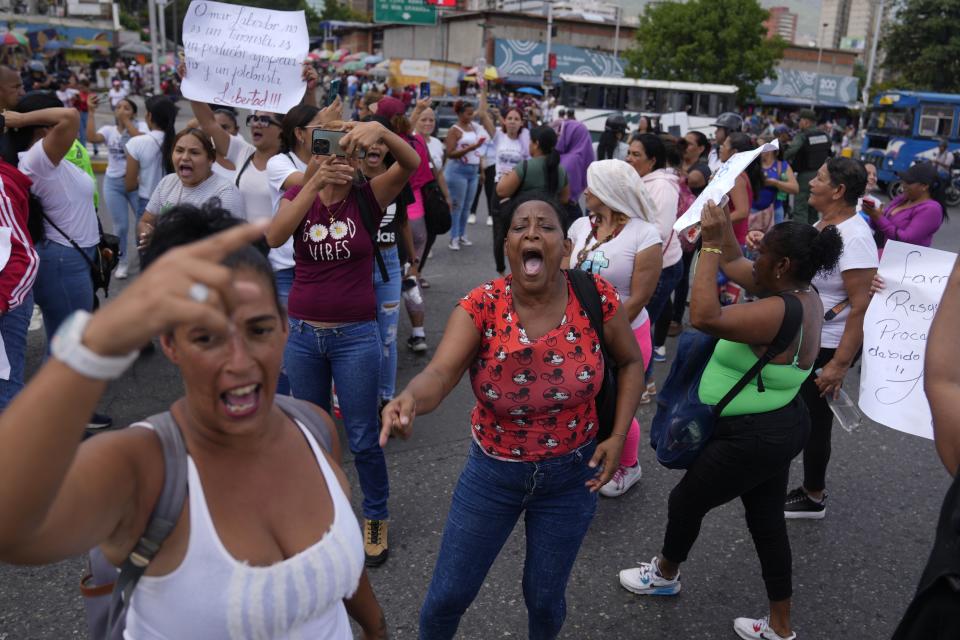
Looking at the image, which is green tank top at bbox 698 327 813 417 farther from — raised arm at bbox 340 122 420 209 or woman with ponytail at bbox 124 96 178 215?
woman with ponytail at bbox 124 96 178 215

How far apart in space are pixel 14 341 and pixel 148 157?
328cm

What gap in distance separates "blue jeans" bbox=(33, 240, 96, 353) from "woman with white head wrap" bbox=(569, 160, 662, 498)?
292cm

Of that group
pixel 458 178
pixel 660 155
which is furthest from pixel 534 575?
pixel 458 178

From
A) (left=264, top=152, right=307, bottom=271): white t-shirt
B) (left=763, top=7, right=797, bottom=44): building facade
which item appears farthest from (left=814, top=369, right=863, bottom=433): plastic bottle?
(left=763, top=7, right=797, bottom=44): building facade

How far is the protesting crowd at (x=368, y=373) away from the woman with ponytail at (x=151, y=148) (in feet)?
0.32

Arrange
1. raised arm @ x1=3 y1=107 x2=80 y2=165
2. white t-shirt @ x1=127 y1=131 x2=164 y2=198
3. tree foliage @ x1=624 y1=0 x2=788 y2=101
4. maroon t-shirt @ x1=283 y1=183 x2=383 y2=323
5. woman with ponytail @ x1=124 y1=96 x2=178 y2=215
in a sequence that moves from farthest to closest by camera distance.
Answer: tree foliage @ x1=624 y1=0 x2=788 y2=101 < white t-shirt @ x1=127 y1=131 x2=164 y2=198 < woman with ponytail @ x1=124 y1=96 x2=178 y2=215 < raised arm @ x1=3 y1=107 x2=80 y2=165 < maroon t-shirt @ x1=283 y1=183 x2=383 y2=323

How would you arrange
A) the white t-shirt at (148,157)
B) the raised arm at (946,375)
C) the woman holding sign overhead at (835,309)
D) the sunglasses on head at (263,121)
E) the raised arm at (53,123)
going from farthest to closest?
the white t-shirt at (148,157)
the sunglasses on head at (263,121)
the raised arm at (53,123)
the woman holding sign overhead at (835,309)
the raised arm at (946,375)

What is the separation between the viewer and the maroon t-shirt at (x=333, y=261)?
129 inches

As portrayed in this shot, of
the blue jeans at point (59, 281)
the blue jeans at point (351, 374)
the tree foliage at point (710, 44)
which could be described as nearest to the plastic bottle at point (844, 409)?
the blue jeans at point (351, 374)

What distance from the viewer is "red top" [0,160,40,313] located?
339 cm

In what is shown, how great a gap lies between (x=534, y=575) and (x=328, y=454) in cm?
110

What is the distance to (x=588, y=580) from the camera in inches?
134

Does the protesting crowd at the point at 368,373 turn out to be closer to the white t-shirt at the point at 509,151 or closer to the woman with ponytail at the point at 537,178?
the woman with ponytail at the point at 537,178

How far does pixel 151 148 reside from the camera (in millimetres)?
6488
